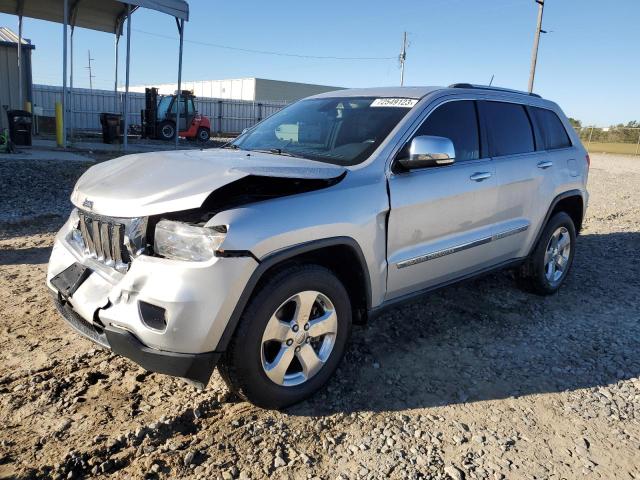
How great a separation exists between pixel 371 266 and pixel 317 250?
0.38m

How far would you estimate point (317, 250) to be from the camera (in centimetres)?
293

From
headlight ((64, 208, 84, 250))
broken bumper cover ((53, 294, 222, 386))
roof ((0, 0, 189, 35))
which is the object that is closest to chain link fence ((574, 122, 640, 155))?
roof ((0, 0, 189, 35))

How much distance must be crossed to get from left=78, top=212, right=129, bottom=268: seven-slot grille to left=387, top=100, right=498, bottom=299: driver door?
1547 mm

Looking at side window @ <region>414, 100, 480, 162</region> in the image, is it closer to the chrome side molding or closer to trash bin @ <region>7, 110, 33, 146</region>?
the chrome side molding

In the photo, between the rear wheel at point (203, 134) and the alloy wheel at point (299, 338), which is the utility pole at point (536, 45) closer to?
the rear wheel at point (203, 134)

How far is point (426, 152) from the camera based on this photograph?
3.19 meters

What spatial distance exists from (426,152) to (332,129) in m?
0.85

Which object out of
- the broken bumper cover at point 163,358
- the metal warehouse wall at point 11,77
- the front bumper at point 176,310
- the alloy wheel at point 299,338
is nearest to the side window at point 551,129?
the alloy wheel at point 299,338

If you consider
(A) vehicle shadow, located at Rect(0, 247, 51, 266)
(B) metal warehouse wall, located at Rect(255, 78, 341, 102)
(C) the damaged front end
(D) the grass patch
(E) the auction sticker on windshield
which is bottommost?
(A) vehicle shadow, located at Rect(0, 247, 51, 266)

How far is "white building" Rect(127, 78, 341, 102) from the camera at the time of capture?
5073cm

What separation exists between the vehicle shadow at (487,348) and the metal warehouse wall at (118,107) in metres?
20.7

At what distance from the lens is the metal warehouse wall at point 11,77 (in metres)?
17.7

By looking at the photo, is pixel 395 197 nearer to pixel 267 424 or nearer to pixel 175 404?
pixel 267 424

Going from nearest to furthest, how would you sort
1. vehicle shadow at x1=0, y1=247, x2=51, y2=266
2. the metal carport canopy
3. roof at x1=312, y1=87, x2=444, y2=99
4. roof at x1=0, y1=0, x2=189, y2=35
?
roof at x1=312, y1=87, x2=444, y2=99, vehicle shadow at x1=0, y1=247, x2=51, y2=266, the metal carport canopy, roof at x1=0, y1=0, x2=189, y2=35
